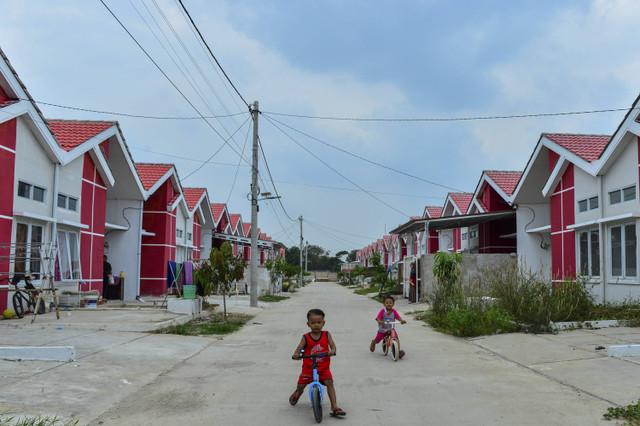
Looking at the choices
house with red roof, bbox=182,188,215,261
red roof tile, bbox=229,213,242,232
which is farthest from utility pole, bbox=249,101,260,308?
red roof tile, bbox=229,213,242,232

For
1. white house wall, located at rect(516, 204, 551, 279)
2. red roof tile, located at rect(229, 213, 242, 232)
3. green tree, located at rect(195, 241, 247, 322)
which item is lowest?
green tree, located at rect(195, 241, 247, 322)

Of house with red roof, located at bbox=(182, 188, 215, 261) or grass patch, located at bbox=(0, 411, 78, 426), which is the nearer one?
grass patch, located at bbox=(0, 411, 78, 426)

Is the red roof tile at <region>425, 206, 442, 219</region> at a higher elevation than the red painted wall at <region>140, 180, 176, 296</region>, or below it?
higher

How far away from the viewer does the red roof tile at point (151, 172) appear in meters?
23.0

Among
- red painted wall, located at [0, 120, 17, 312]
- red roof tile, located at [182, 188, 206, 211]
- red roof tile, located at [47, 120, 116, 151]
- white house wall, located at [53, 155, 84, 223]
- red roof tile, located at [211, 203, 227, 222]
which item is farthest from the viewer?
red roof tile, located at [211, 203, 227, 222]

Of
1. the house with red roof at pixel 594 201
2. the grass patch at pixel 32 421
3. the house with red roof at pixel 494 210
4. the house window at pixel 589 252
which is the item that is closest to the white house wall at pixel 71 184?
the grass patch at pixel 32 421

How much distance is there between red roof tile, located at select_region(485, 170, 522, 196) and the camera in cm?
2394

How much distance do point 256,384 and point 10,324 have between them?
280 inches

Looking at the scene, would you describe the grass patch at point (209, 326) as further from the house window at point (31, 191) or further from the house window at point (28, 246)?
the house window at point (31, 191)

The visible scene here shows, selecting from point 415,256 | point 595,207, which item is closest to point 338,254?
point 415,256

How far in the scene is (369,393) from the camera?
6.73 metres

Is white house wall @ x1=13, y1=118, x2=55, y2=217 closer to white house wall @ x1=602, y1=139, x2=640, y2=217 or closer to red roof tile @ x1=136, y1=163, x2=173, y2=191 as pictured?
red roof tile @ x1=136, y1=163, x2=173, y2=191

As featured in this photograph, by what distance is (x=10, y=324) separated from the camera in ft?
37.5

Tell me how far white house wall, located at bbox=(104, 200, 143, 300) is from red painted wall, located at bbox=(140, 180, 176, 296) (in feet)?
5.16
